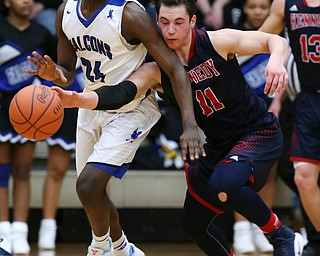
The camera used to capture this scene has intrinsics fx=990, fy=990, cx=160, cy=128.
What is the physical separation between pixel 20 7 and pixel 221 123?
2515 mm

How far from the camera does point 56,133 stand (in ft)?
26.4

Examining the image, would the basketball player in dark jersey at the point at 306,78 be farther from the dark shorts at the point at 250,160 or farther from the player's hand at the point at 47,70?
the player's hand at the point at 47,70

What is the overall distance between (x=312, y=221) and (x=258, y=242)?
0.89 meters

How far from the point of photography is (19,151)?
794 centimetres

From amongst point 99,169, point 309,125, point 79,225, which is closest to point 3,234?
point 79,225

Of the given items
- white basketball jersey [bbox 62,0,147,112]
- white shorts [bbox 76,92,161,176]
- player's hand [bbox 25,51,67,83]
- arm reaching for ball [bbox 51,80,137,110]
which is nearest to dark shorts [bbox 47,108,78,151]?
white shorts [bbox 76,92,161,176]

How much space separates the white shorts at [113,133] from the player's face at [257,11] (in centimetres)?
189

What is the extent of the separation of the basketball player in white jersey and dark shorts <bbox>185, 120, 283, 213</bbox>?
1.41ft

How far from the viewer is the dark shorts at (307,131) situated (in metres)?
7.21

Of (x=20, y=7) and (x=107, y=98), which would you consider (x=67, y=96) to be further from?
(x=20, y=7)

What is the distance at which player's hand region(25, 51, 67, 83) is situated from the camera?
5883mm

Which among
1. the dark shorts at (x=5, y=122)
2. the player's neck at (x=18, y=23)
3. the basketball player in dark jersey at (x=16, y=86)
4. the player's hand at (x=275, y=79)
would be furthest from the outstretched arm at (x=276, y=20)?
the dark shorts at (x=5, y=122)

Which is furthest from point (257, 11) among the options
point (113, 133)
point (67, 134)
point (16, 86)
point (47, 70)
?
point (47, 70)

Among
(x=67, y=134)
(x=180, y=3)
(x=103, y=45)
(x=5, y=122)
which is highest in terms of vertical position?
(x=180, y=3)
